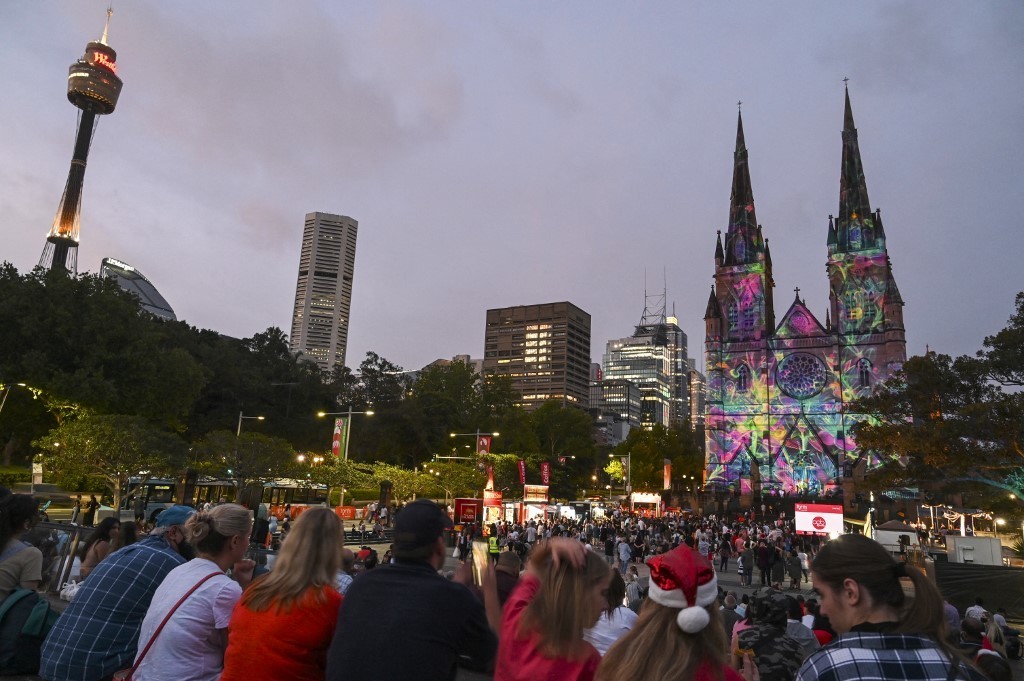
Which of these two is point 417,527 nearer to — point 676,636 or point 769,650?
point 676,636

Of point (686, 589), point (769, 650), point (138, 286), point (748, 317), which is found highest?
point (138, 286)

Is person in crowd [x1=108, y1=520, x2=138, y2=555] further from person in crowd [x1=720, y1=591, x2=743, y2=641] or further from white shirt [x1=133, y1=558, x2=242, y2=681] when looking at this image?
person in crowd [x1=720, y1=591, x2=743, y2=641]

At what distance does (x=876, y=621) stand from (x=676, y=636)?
2.68 ft

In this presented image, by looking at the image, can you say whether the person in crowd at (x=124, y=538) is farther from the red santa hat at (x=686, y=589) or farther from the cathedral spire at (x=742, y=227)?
the cathedral spire at (x=742, y=227)

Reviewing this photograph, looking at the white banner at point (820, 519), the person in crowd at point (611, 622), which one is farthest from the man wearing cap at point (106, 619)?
the white banner at point (820, 519)

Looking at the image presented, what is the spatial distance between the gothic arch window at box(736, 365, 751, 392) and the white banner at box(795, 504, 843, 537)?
46.1 m

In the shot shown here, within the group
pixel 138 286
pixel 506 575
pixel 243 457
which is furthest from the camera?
pixel 138 286

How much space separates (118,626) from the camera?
3.72m

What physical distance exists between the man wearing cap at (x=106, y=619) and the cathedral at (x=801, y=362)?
70401 mm

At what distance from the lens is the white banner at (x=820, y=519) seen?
1091 inches

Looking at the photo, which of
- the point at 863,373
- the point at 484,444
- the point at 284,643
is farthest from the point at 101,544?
the point at 863,373

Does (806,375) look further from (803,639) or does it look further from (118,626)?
(118,626)

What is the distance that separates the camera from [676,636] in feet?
7.20

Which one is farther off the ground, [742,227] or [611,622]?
[742,227]
